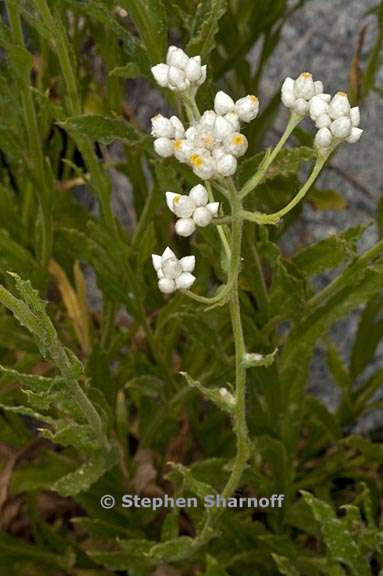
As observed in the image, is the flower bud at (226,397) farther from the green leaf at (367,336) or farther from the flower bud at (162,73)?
the green leaf at (367,336)

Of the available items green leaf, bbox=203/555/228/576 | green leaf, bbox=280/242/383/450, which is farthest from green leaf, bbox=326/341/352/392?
green leaf, bbox=203/555/228/576

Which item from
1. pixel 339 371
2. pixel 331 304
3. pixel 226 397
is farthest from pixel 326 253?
pixel 339 371

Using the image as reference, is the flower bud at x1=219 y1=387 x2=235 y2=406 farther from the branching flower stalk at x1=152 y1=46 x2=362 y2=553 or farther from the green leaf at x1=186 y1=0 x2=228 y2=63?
the green leaf at x1=186 y1=0 x2=228 y2=63

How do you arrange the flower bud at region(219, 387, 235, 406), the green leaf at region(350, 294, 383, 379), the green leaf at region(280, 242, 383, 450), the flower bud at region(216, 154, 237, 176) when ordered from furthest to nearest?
the green leaf at region(350, 294, 383, 379) → the green leaf at region(280, 242, 383, 450) → the flower bud at region(219, 387, 235, 406) → the flower bud at region(216, 154, 237, 176)

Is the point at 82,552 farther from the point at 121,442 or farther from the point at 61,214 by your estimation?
the point at 61,214

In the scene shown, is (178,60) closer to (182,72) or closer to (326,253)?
(182,72)

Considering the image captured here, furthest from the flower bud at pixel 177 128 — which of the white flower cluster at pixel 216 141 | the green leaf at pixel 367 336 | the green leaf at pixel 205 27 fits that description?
the green leaf at pixel 367 336
